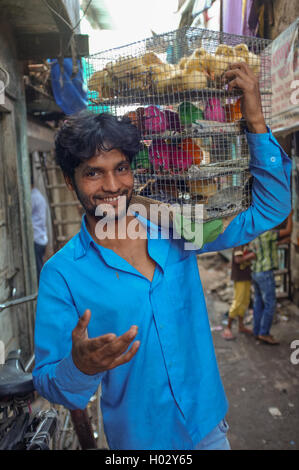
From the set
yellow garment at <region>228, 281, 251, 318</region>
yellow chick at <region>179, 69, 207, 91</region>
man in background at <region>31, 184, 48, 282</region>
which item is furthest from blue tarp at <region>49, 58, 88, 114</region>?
yellow chick at <region>179, 69, 207, 91</region>

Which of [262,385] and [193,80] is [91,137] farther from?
[262,385]

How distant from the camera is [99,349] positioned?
40.9 inches

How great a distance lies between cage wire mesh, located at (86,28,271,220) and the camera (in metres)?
1.44

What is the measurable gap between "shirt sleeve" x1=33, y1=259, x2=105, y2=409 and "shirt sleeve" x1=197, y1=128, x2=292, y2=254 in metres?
0.71

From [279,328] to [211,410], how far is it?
4.14m

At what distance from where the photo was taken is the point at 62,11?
11.1ft

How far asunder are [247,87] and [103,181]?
640 millimetres

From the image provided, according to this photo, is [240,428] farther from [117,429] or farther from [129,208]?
[129,208]

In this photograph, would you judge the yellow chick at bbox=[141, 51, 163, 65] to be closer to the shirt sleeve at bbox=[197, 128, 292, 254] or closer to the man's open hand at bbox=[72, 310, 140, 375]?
the shirt sleeve at bbox=[197, 128, 292, 254]

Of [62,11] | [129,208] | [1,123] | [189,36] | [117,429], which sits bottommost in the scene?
[117,429]

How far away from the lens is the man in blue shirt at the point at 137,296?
55.7 inches

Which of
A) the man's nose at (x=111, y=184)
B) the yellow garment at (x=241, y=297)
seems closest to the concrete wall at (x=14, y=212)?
the man's nose at (x=111, y=184)

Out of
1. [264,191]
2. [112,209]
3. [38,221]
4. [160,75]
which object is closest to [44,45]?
[38,221]

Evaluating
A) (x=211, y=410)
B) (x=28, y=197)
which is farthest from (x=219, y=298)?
(x=211, y=410)
